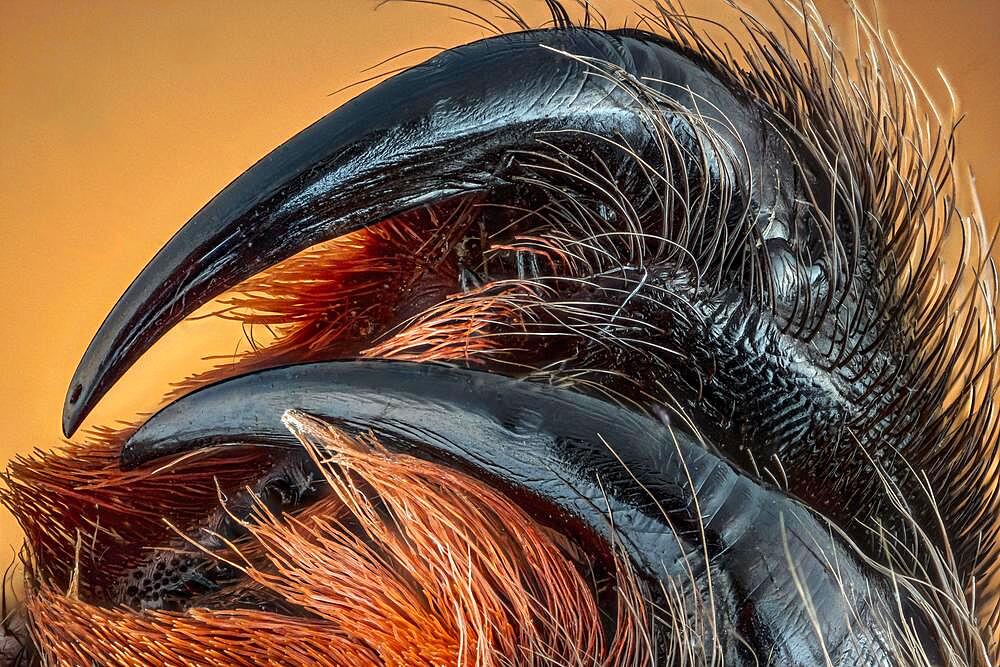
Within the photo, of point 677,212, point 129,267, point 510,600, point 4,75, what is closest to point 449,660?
point 510,600

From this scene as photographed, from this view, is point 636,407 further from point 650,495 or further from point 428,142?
point 428,142

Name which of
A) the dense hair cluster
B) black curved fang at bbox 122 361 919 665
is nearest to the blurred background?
the dense hair cluster

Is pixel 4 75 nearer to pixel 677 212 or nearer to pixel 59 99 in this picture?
pixel 59 99

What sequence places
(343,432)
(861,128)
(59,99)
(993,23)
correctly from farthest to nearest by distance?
(59,99), (993,23), (861,128), (343,432)

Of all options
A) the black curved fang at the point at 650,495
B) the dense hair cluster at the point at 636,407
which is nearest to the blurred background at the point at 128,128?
the dense hair cluster at the point at 636,407

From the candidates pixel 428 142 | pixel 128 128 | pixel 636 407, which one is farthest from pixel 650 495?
pixel 128 128

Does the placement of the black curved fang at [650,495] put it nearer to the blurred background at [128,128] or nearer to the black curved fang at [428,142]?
the black curved fang at [428,142]

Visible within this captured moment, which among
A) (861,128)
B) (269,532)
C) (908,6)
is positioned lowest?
(269,532)
